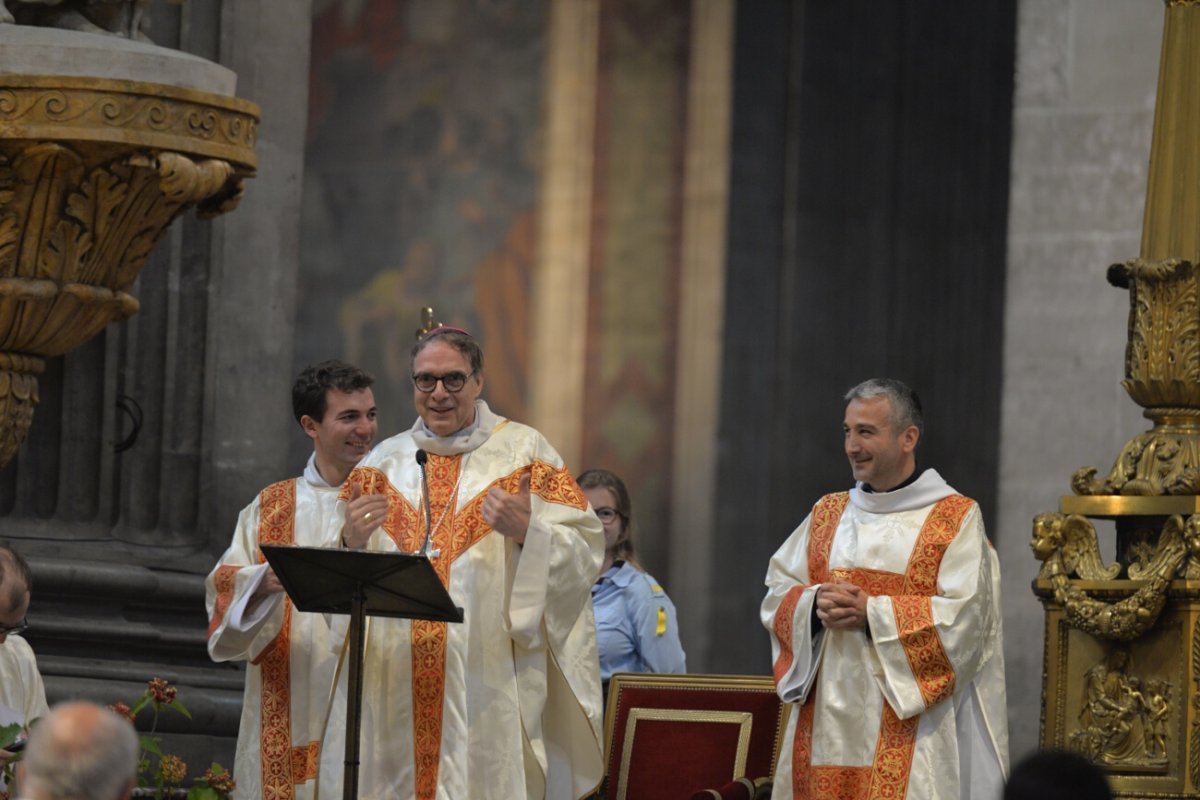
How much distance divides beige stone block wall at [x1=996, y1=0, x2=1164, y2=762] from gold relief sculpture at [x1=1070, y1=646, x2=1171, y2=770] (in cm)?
456

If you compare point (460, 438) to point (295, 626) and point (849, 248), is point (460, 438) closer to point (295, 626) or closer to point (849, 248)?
point (295, 626)

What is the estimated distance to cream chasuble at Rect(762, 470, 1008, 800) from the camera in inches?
240

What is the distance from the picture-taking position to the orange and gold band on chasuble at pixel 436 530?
6164mm

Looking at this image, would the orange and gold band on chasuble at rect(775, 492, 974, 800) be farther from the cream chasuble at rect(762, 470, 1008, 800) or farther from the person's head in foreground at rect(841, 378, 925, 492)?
the person's head in foreground at rect(841, 378, 925, 492)

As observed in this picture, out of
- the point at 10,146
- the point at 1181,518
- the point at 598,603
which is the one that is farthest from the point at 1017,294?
the point at 10,146

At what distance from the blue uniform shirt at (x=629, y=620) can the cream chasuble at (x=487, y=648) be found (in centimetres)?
99

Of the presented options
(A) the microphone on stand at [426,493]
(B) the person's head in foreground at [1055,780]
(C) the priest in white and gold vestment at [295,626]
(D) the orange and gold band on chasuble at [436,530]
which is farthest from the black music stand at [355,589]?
(B) the person's head in foreground at [1055,780]

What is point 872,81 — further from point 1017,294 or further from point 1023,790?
point 1023,790

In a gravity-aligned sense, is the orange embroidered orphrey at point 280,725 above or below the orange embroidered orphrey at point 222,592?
below

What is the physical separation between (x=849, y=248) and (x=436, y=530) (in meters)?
5.96

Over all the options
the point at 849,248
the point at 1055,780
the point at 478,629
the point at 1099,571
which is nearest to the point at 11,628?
the point at 478,629

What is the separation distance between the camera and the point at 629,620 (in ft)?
24.4

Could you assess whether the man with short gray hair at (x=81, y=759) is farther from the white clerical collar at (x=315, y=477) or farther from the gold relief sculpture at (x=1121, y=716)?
the gold relief sculpture at (x=1121, y=716)

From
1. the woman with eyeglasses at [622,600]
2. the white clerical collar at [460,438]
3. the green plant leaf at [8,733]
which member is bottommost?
the green plant leaf at [8,733]
